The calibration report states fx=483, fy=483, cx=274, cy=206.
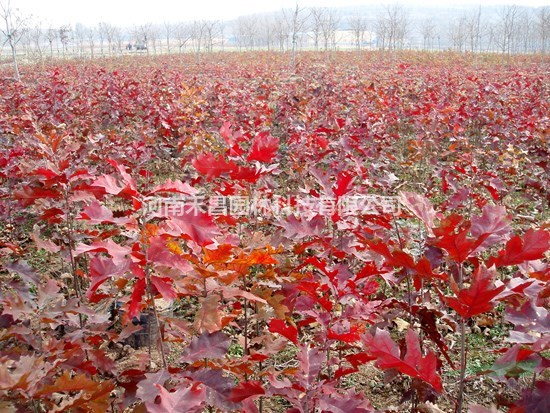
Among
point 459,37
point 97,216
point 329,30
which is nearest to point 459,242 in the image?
point 97,216

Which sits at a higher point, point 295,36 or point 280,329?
point 295,36

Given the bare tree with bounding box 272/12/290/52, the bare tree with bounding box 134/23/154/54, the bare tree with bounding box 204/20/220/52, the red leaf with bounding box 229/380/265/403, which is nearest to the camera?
the red leaf with bounding box 229/380/265/403

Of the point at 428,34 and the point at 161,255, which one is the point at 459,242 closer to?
the point at 161,255

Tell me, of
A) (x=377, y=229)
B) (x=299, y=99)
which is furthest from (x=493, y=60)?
(x=377, y=229)

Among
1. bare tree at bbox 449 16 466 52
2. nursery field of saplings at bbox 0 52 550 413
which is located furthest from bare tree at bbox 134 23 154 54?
nursery field of saplings at bbox 0 52 550 413

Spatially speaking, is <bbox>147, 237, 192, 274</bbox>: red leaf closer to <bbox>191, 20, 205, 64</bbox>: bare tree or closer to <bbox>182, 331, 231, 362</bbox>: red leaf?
<bbox>182, 331, 231, 362</bbox>: red leaf

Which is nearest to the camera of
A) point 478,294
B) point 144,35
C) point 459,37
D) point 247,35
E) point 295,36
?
point 478,294

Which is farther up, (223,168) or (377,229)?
(223,168)

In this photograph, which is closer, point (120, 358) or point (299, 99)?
point (120, 358)

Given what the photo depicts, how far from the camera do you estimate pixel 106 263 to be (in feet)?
4.52

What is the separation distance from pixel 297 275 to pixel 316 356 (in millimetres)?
545

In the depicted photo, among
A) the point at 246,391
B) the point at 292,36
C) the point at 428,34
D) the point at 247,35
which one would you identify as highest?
the point at 247,35

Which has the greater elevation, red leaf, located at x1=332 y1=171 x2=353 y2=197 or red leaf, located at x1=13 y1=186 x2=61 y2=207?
red leaf, located at x1=332 y1=171 x2=353 y2=197

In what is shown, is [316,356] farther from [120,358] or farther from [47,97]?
[47,97]
